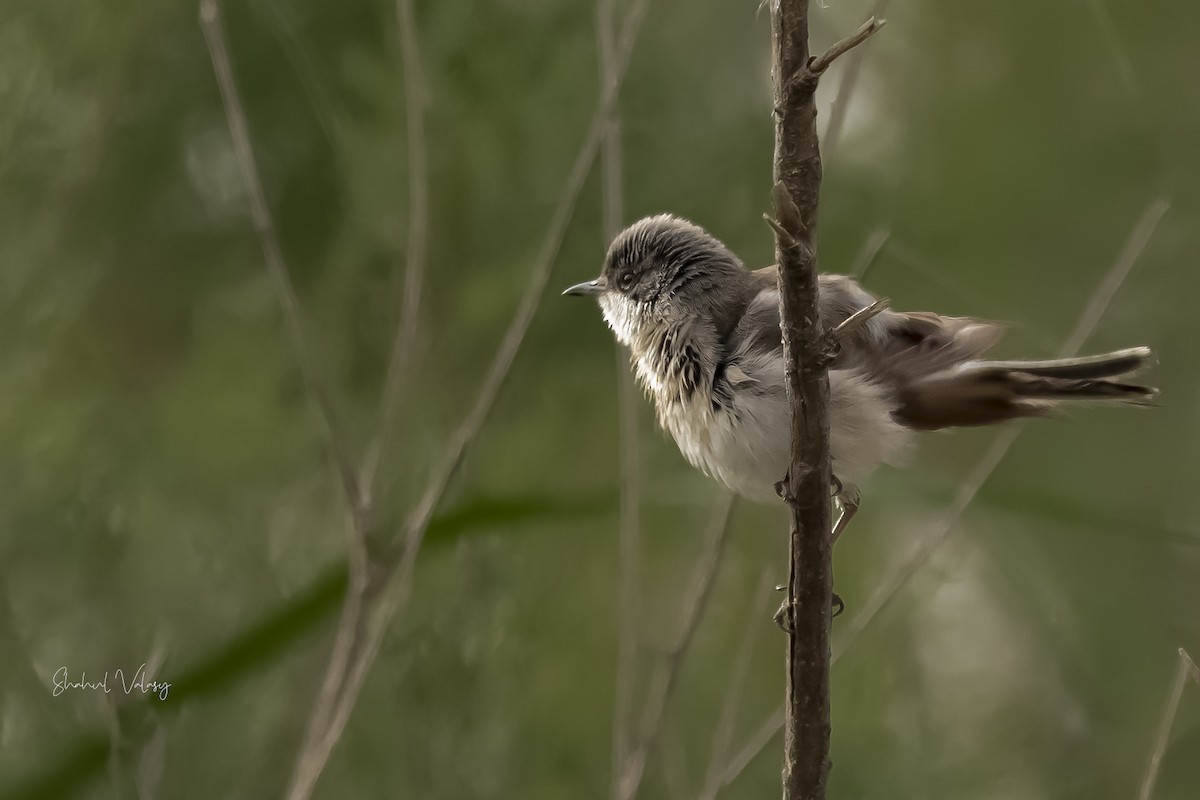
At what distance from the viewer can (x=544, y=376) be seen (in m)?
5.09

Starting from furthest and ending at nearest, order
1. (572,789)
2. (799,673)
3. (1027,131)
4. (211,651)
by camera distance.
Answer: (1027,131) < (572,789) < (211,651) < (799,673)

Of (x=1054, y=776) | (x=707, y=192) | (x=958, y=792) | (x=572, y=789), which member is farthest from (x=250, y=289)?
(x=1054, y=776)

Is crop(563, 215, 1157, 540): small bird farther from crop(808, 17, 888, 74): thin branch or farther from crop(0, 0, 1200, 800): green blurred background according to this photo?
crop(0, 0, 1200, 800): green blurred background

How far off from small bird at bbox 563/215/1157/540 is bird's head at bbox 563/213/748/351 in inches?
0.4

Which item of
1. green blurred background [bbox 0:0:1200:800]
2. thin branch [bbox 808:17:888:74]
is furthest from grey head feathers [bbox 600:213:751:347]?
thin branch [bbox 808:17:888:74]

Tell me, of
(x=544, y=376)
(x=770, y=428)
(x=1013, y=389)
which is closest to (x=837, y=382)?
(x=770, y=428)

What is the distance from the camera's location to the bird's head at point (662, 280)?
3.29m

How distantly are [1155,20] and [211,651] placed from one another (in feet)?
15.1

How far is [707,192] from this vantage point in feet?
17.0

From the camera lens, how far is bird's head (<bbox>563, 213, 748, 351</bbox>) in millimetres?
3285

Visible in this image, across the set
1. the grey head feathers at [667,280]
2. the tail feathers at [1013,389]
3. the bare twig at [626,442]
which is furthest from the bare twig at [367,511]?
the tail feathers at [1013,389]

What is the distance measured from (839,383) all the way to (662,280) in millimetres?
801

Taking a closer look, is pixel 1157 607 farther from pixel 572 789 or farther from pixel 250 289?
pixel 250 289

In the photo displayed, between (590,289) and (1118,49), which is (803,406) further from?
(1118,49)
